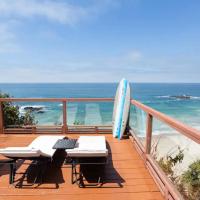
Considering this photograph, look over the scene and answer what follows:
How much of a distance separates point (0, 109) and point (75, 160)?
3109 mm

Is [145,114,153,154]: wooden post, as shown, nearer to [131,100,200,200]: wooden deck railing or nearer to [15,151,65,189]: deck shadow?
[131,100,200,200]: wooden deck railing

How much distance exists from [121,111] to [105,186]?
250 centimetres

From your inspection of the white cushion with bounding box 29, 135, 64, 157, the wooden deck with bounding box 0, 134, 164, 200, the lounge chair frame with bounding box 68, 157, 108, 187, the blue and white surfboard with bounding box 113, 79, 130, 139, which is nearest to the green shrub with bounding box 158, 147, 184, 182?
the wooden deck with bounding box 0, 134, 164, 200

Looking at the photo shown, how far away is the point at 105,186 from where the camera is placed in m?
3.09

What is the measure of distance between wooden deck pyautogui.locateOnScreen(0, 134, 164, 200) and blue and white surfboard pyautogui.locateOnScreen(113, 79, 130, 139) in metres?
1.28

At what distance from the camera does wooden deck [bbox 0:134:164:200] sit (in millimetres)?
2840

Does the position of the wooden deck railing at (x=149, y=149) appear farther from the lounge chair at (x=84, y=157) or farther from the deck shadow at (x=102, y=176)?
the lounge chair at (x=84, y=157)

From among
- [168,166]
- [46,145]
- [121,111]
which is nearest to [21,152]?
[46,145]

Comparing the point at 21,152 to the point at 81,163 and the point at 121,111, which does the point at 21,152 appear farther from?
the point at 121,111

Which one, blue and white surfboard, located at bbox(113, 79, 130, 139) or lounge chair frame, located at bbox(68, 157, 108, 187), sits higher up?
blue and white surfboard, located at bbox(113, 79, 130, 139)

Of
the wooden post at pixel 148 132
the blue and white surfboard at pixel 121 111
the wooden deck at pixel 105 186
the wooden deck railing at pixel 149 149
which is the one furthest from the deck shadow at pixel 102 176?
the blue and white surfboard at pixel 121 111

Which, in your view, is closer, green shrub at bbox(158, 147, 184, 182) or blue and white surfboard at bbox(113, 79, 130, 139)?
green shrub at bbox(158, 147, 184, 182)

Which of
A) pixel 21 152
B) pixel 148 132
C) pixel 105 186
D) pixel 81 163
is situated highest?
pixel 148 132

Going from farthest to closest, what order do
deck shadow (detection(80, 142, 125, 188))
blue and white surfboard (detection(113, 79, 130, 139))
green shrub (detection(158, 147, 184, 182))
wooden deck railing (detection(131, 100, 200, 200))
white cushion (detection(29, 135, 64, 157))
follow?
1. blue and white surfboard (detection(113, 79, 130, 139))
2. green shrub (detection(158, 147, 184, 182))
3. white cushion (detection(29, 135, 64, 157))
4. deck shadow (detection(80, 142, 125, 188))
5. wooden deck railing (detection(131, 100, 200, 200))
